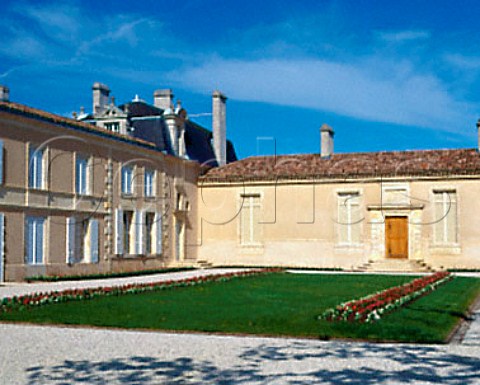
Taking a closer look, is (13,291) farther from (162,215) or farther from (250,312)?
(162,215)

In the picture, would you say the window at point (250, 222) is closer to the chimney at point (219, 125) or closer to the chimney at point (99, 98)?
the chimney at point (219, 125)

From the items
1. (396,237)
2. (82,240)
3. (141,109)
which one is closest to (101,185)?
(82,240)

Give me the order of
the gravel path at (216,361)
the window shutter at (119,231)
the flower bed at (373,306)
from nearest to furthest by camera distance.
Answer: the gravel path at (216,361) < the flower bed at (373,306) < the window shutter at (119,231)

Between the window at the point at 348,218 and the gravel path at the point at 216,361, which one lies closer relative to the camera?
the gravel path at the point at 216,361

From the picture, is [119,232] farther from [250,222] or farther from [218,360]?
[218,360]

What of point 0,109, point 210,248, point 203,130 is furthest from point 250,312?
point 203,130

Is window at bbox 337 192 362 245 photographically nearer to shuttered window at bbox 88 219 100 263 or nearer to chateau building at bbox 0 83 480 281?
chateau building at bbox 0 83 480 281

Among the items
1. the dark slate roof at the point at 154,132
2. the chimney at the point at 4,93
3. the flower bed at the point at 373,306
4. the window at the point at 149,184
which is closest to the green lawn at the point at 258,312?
the flower bed at the point at 373,306

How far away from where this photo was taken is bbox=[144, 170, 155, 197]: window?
25.6m

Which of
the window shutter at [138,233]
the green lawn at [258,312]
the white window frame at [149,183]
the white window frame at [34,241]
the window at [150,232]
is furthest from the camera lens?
the window at [150,232]

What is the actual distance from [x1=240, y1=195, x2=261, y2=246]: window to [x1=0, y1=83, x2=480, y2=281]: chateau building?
0.14ft

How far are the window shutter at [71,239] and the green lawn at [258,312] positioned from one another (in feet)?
20.4

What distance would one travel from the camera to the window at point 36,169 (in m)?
19.2

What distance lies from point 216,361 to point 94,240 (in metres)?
15.8
